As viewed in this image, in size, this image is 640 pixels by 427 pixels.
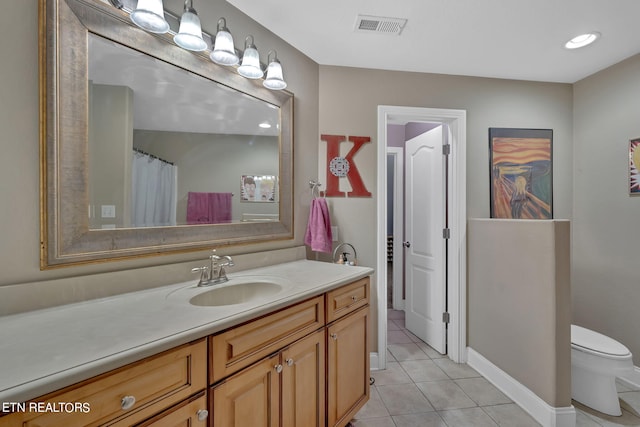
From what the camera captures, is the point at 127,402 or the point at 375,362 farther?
the point at 375,362

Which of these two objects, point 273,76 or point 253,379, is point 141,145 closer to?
point 273,76

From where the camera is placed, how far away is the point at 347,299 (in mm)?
1573

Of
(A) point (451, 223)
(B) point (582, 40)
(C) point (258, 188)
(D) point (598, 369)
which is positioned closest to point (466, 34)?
(B) point (582, 40)

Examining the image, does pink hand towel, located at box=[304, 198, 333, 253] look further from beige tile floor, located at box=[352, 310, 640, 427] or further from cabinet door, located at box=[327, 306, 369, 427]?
beige tile floor, located at box=[352, 310, 640, 427]

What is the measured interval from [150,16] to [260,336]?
1369 mm

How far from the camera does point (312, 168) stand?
2207mm

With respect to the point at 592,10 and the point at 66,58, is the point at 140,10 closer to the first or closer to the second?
the point at 66,58

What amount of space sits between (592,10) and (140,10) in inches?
93.8

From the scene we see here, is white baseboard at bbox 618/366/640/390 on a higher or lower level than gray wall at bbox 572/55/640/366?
lower

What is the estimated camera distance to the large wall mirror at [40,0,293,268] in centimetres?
103

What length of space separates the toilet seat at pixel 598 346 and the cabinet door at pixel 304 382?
1695 millimetres

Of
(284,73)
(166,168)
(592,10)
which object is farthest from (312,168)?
(592,10)

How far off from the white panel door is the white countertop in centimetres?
173

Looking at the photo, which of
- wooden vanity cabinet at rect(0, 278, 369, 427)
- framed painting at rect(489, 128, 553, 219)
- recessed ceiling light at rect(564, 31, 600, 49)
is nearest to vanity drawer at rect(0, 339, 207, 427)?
wooden vanity cabinet at rect(0, 278, 369, 427)
